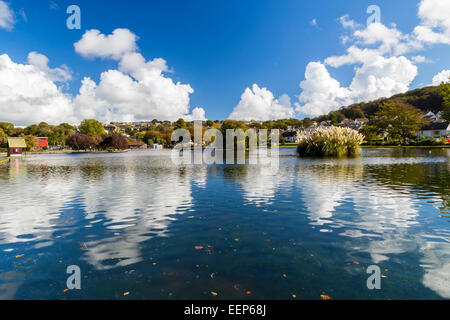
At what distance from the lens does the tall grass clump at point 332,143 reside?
3931 centimetres

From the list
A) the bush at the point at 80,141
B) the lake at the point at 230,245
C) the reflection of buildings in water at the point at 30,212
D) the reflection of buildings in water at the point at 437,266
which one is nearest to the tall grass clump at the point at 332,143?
the lake at the point at 230,245

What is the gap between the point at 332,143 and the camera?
129 ft

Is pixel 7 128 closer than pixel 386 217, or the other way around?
pixel 386 217

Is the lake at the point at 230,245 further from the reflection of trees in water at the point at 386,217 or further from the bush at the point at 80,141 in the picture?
the bush at the point at 80,141

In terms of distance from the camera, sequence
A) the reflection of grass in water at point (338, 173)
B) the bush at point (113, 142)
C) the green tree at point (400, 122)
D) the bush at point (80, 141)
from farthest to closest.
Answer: the bush at point (113, 142) → the bush at point (80, 141) → the green tree at point (400, 122) → the reflection of grass in water at point (338, 173)

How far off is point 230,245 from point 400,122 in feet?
299

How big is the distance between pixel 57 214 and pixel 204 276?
8230 millimetres

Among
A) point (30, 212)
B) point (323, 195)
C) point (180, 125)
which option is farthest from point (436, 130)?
point (180, 125)

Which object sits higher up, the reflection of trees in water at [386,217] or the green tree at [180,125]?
the green tree at [180,125]

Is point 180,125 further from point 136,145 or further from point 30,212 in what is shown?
point 30,212

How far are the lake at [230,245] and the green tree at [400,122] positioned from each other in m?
79.1

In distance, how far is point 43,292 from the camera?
189 inches

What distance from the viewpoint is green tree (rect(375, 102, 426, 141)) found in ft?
257
